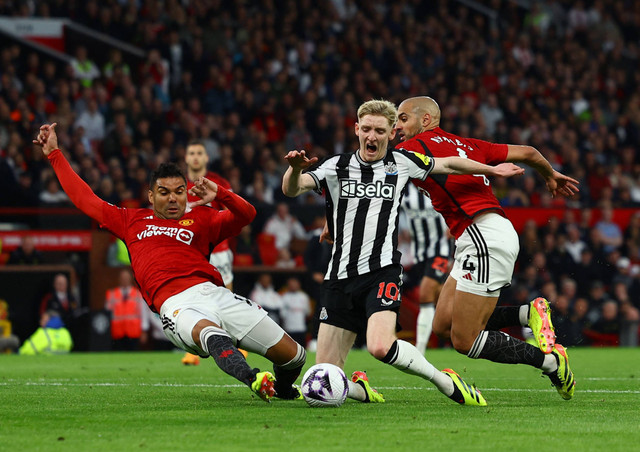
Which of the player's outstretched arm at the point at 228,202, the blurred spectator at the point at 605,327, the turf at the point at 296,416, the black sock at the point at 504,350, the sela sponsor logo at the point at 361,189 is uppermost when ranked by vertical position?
the sela sponsor logo at the point at 361,189

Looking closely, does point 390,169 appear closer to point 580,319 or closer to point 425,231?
point 425,231

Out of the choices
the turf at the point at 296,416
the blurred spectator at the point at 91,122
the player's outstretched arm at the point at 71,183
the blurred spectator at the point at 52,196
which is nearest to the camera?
the turf at the point at 296,416

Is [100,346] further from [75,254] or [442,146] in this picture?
[442,146]

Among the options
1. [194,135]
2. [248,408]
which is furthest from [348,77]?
[248,408]

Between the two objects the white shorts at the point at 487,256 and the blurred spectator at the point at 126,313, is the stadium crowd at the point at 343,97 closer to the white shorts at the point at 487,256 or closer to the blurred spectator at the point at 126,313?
the blurred spectator at the point at 126,313

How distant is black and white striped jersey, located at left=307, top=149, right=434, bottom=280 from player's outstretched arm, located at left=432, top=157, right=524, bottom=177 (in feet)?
0.85

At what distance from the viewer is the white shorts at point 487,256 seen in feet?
25.6

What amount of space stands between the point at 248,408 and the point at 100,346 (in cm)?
953

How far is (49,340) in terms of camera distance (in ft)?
50.2

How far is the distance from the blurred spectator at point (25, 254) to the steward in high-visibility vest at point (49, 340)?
90 centimetres

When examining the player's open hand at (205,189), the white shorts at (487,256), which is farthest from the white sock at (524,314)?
the player's open hand at (205,189)

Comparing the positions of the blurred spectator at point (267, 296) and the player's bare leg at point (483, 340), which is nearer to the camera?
the player's bare leg at point (483, 340)

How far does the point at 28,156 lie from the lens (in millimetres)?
16781

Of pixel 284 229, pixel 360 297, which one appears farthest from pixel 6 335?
pixel 360 297
